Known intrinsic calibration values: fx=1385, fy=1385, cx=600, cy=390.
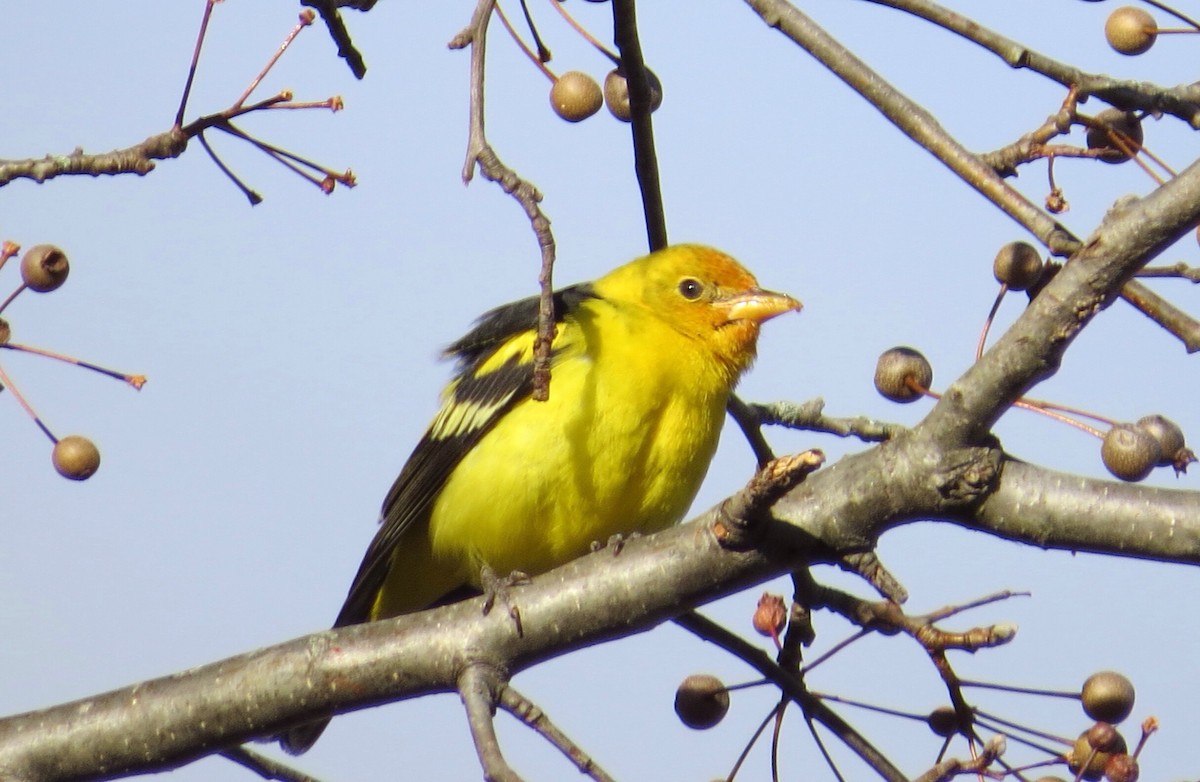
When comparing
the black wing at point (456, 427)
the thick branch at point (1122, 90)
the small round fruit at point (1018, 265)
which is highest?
the black wing at point (456, 427)

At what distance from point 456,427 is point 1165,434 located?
2.50 meters

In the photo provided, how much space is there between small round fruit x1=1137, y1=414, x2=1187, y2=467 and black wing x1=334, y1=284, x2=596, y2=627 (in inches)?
84.4

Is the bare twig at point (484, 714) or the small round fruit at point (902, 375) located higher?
the small round fruit at point (902, 375)

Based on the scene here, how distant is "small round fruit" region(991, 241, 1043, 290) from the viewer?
9.73ft

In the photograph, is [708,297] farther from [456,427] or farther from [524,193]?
[524,193]

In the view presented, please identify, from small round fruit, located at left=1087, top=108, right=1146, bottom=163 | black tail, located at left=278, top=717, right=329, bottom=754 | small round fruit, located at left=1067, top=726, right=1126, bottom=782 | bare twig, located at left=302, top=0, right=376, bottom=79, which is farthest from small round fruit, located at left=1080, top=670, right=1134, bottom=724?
black tail, located at left=278, top=717, right=329, bottom=754

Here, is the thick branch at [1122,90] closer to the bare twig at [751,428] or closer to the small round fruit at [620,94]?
the small round fruit at [620,94]

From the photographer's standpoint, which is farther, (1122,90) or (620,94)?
(620,94)

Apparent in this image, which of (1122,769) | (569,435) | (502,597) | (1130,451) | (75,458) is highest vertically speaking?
(569,435)

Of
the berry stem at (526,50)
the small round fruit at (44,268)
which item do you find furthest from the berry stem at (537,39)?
the small round fruit at (44,268)

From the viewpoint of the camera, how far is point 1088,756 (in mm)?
2867

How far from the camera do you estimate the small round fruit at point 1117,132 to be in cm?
322

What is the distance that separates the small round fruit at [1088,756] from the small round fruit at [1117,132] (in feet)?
4.31

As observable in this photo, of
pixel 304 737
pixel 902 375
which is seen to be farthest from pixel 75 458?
pixel 902 375
